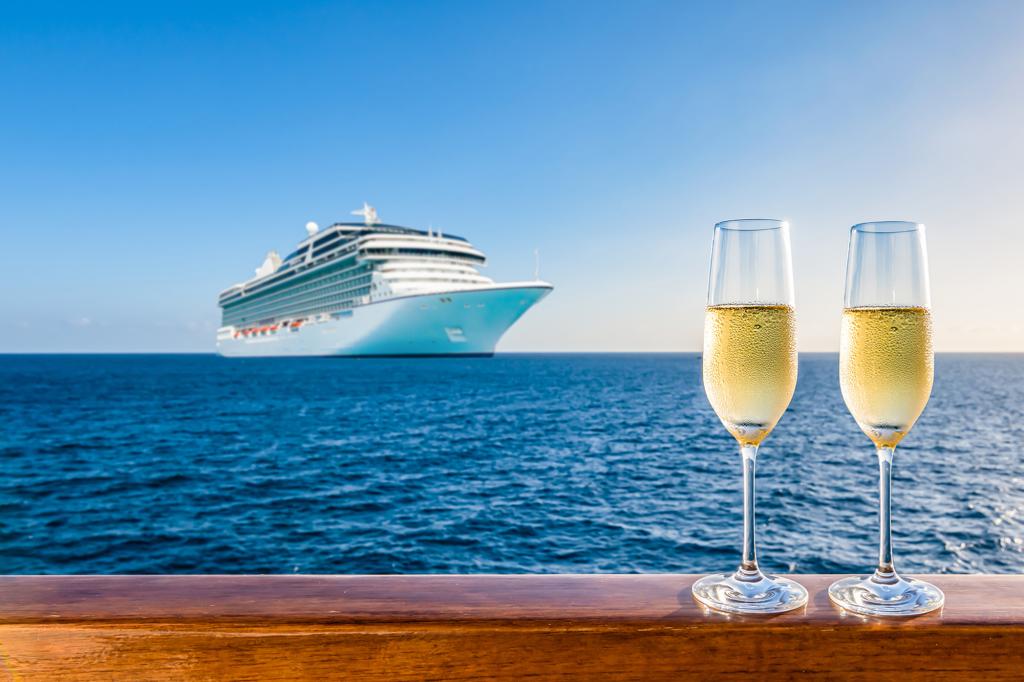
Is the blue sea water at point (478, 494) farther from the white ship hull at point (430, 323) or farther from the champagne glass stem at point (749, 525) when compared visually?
the white ship hull at point (430, 323)

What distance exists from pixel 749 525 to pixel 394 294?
41.1 metres

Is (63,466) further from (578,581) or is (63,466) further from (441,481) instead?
(578,581)

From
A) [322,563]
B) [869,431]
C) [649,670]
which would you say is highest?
[869,431]

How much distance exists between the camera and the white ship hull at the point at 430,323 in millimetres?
40094

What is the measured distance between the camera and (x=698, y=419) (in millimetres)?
Result: 21734

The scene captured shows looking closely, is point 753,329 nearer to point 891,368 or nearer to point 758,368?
point 758,368

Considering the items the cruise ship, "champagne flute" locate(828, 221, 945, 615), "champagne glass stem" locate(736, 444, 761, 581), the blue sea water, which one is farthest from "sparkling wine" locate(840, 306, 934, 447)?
the cruise ship

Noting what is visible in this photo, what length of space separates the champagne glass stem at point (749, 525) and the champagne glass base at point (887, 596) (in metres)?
0.09

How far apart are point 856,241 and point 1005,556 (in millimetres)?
9161

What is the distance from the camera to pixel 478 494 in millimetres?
10891

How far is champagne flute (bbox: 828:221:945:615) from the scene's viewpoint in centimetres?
83

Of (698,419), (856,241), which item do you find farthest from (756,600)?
(698,419)

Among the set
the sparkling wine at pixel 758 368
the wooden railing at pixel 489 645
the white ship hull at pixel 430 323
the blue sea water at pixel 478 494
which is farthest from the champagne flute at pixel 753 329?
the white ship hull at pixel 430 323

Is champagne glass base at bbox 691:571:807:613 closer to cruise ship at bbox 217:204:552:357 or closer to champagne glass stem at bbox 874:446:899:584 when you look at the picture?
champagne glass stem at bbox 874:446:899:584
